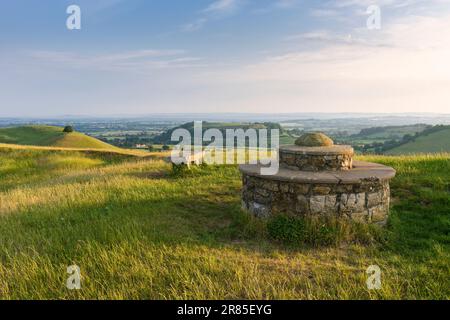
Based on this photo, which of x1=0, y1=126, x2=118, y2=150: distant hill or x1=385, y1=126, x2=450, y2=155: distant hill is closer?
x1=0, y1=126, x2=118, y2=150: distant hill

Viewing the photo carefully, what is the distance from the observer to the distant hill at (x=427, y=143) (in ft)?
166

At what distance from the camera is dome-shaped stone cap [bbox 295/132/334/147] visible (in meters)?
7.93

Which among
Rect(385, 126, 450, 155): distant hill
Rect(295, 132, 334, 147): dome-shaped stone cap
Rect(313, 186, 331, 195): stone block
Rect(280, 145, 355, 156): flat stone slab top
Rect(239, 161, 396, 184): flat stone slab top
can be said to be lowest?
Rect(385, 126, 450, 155): distant hill

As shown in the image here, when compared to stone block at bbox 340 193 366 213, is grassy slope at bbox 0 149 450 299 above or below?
below

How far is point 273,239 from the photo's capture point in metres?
6.36

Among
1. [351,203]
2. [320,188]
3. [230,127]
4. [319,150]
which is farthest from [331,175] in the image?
[230,127]

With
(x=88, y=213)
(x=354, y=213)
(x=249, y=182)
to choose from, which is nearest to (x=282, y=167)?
(x=249, y=182)

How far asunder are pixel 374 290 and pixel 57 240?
17.6 feet

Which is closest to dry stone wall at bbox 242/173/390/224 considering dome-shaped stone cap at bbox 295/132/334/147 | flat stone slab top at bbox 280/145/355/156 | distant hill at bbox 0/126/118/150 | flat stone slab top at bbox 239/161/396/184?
flat stone slab top at bbox 239/161/396/184

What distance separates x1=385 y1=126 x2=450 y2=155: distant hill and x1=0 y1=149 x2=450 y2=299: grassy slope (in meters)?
47.0

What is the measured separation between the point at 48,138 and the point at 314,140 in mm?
54072

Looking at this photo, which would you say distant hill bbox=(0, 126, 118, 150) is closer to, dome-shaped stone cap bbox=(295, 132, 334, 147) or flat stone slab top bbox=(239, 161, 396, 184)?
dome-shaped stone cap bbox=(295, 132, 334, 147)

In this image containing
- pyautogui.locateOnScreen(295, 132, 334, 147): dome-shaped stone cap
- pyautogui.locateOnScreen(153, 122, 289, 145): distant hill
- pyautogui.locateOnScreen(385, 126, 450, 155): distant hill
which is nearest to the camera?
pyautogui.locateOnScreen(295, 132, 334, 147): dome-shaped stone cap
